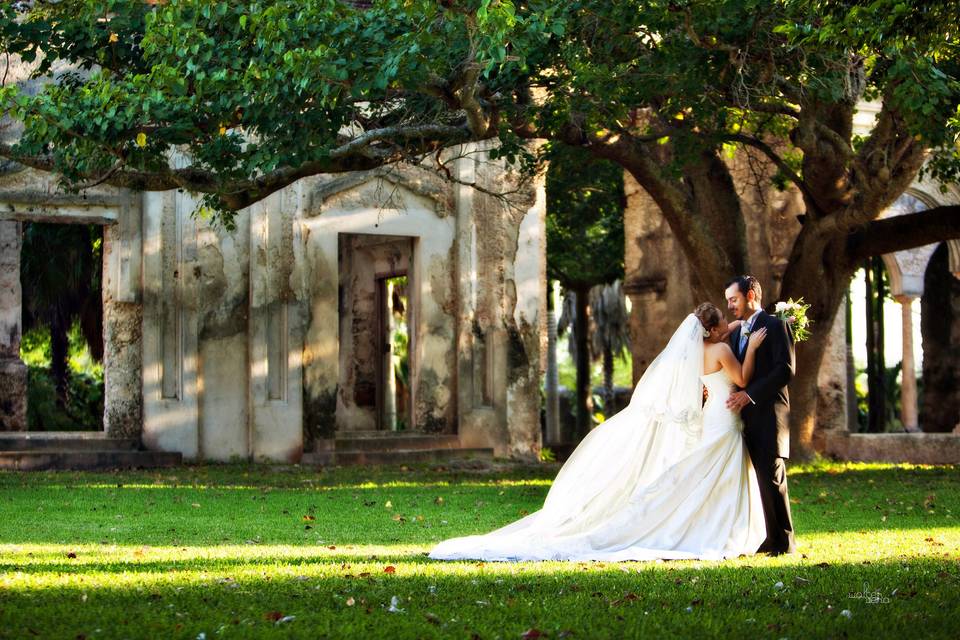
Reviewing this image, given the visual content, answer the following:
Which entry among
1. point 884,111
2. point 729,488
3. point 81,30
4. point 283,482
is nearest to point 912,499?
point 884,111

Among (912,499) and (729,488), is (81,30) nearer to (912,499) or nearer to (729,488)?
(729,488)

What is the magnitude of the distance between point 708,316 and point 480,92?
16.4 feet

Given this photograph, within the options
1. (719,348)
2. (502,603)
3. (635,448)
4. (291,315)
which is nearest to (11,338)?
(291,315)

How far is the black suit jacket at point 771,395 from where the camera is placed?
310 inches

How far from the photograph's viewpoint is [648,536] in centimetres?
776

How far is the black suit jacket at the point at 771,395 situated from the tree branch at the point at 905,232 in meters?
7.29

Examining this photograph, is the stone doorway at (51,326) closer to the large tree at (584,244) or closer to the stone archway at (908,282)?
the large tree at (584,244)

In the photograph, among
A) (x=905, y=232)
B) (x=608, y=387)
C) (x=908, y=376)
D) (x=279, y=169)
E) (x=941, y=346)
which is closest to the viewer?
(x=279, y=169)

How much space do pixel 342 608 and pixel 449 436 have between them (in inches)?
501

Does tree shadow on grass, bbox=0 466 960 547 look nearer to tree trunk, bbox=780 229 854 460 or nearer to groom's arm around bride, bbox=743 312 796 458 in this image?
tree trunk, bbox=780 229 854 460

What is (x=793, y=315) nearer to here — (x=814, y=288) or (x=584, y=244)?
(x=814, y=288)

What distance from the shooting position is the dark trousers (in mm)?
7719

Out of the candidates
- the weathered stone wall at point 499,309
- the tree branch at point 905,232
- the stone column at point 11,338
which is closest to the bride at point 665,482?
the tree branch at point 905,232

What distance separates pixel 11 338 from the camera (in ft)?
62.2
